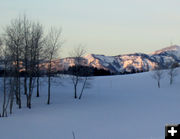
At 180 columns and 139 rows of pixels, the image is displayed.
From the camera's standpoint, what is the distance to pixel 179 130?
8.21ft

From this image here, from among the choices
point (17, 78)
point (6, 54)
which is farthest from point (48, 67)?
point (6, 54)

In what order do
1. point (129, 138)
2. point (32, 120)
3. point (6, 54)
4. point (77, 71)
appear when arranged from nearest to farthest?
point (129, 138), point (32, 120), point (6, 54), point (77, 71)

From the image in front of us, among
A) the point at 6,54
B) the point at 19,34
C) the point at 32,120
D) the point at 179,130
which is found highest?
the point at 19,34

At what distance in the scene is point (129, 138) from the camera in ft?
33.8

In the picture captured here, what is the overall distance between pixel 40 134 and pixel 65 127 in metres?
2.13

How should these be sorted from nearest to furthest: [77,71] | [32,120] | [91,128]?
[91,128] < [32,120] < [77,71]

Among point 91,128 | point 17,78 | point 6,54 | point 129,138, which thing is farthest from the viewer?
point 17,78

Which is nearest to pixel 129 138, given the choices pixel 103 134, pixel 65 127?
pixel 103 134

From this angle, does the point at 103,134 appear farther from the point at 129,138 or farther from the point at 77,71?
the point at 77,71

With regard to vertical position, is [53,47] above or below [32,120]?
above

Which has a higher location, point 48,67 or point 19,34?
point 19,34

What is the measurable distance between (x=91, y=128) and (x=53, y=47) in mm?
14791

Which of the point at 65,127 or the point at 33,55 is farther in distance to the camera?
the point at 33,55

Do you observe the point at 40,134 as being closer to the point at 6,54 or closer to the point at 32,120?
the point at 32,120
